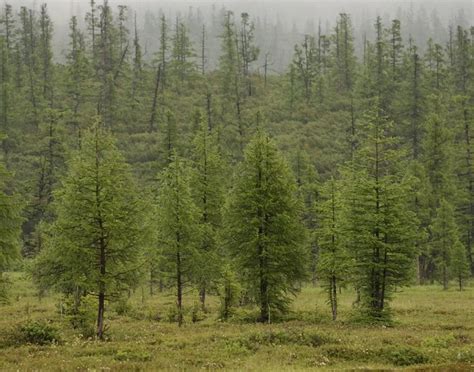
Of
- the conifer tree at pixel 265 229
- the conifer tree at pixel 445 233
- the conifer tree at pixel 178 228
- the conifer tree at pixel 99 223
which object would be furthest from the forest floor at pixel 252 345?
the conifer tree at pixel 445 233

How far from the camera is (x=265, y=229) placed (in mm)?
27375

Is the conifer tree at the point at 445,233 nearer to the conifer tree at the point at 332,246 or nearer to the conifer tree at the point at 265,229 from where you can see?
the conifer tree at the point at 332,246

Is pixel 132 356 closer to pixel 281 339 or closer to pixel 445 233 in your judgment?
pixel 281 339

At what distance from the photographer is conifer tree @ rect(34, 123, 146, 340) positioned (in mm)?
21688

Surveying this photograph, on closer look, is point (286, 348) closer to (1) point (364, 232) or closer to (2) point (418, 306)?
(1) point (364, 232)

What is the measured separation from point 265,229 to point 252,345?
842 cm

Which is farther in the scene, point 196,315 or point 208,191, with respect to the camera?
point 208,191

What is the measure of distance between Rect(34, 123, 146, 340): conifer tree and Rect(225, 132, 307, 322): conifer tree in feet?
20.9

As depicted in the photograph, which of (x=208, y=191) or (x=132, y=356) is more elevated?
(x=208, y=191)

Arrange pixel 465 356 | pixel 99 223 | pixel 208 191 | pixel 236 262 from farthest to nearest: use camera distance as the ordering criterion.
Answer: pixel 208 191 → pixel 236 262 → pixel 99 223 → pixel 465 356

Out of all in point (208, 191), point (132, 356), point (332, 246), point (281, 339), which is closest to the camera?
point (132, 356)

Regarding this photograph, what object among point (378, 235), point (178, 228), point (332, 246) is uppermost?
point (178, 228)

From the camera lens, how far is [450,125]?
67.2 m

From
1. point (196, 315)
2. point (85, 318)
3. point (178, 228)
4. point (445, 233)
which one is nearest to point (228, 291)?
point (196, 315)
